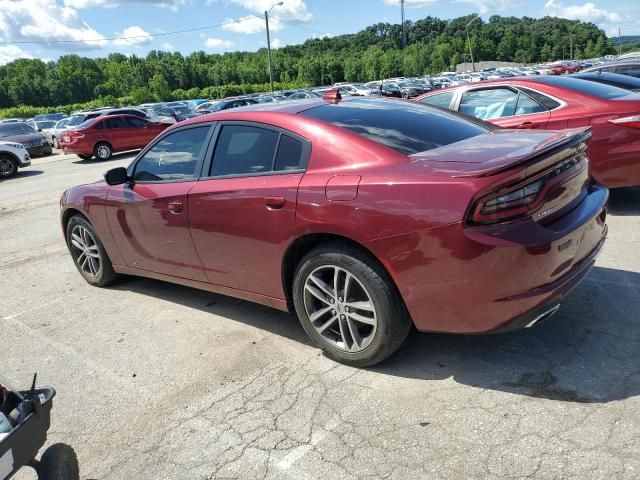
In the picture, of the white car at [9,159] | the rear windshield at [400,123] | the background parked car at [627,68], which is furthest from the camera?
the white car at [9,159]

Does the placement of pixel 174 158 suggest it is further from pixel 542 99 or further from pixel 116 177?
pixel 542 99

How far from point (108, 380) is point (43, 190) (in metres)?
10.9

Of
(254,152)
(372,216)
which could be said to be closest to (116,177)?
(254,152)

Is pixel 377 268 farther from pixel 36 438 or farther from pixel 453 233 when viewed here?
pixel 36 438

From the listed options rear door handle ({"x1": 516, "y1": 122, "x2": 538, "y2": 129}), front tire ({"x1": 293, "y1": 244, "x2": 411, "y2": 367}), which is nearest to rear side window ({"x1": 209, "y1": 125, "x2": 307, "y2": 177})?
front tire ({"x1": 293, "y1": 244, "x2": 411, "y2": 367})

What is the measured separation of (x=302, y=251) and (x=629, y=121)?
416 centimetres

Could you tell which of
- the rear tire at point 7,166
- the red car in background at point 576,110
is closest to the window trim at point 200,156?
the red car in background at point 576,110

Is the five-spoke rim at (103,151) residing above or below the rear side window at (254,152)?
below

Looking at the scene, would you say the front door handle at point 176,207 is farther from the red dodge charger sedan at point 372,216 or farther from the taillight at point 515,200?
the taillight at point 515,200

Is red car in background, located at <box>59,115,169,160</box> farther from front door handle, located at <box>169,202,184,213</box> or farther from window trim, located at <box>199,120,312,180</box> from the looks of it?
window trim, located at <box>199,120,312,180</box>

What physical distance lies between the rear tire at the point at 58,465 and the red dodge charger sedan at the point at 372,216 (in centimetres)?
159

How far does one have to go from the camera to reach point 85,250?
17.9 ft

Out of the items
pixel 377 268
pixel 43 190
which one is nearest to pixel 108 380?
pixel 377 268

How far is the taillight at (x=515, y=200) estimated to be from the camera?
9.01 ft
